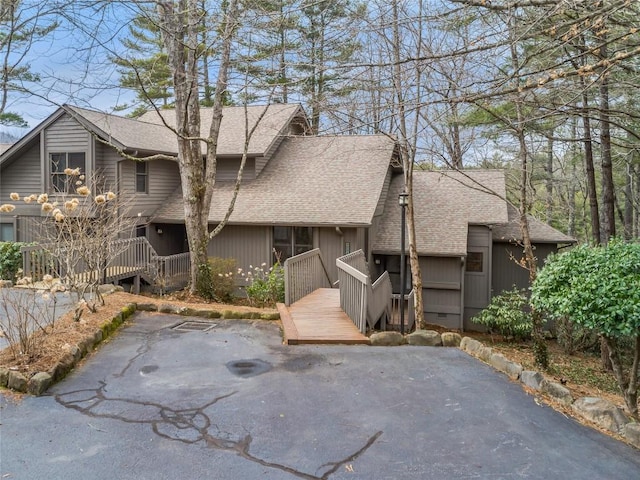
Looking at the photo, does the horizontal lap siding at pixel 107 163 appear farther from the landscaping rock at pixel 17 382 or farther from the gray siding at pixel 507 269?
the gray siding at pixel 507 269

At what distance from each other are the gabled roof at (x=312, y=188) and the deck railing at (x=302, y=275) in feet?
7.80

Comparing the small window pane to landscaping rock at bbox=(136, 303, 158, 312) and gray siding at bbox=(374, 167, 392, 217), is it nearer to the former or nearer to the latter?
landscaping rock at bbox=(136, 303, 158, 312)

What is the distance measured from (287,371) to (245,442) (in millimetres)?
1868

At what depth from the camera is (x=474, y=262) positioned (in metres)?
15.2

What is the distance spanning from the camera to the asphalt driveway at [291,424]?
411cm

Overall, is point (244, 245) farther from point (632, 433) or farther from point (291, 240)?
point (632, 433)

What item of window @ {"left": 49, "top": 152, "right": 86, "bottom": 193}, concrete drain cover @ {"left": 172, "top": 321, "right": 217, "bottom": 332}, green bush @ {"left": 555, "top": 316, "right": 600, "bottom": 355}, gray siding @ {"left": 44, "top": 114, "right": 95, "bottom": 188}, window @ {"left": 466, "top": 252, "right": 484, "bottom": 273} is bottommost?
green bush @ {"left": 555, "top": 316, "right": 600, "bottom": 355}

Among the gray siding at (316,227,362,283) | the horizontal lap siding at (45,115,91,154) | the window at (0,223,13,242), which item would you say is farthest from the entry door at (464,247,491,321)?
the window at (0,223,13,242)

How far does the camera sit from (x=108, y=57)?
9.17 metres

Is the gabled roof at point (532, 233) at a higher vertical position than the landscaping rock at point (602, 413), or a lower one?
higher

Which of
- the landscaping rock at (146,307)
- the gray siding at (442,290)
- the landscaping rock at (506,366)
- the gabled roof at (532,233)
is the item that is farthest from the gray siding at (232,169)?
the landscaping rock at (506,366)

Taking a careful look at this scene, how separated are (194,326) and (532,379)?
18.4 ft

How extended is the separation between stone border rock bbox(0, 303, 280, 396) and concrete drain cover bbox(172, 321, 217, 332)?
1.53ft

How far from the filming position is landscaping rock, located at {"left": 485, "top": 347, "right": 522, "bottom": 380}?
20.9 feet
